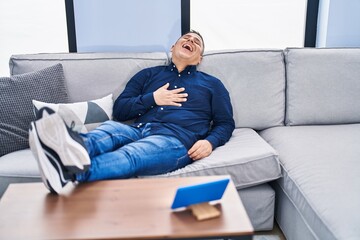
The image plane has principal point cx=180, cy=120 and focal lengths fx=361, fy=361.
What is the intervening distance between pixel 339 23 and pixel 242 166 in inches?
57.0

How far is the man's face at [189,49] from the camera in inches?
80.0

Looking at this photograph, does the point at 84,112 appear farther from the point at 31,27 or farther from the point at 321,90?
the point at 321,90

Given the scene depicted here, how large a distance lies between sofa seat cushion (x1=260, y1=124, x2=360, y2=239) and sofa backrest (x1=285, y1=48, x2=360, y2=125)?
0.07 meters

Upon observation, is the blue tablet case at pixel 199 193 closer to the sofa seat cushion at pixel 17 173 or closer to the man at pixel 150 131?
the man at pixel 150 131

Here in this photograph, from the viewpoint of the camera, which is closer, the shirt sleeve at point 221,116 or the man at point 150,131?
the man at point 150,131

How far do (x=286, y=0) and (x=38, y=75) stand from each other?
5.69 feet

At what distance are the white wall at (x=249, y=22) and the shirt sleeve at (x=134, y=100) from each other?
28.4 inches

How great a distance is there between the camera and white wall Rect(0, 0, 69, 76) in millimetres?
2436

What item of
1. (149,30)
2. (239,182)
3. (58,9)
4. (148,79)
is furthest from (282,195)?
(58,9)

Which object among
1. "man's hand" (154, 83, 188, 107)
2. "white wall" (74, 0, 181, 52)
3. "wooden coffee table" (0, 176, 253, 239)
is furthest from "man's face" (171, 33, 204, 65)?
"wooden coffee table" (0, 176, 253, 239)

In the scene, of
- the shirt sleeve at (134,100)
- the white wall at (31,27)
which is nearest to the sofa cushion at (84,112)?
the shirt sleeve at (134,100)

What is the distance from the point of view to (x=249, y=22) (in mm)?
2562

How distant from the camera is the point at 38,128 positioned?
1.23 metres

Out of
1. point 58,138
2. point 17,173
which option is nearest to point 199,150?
point 58,138
